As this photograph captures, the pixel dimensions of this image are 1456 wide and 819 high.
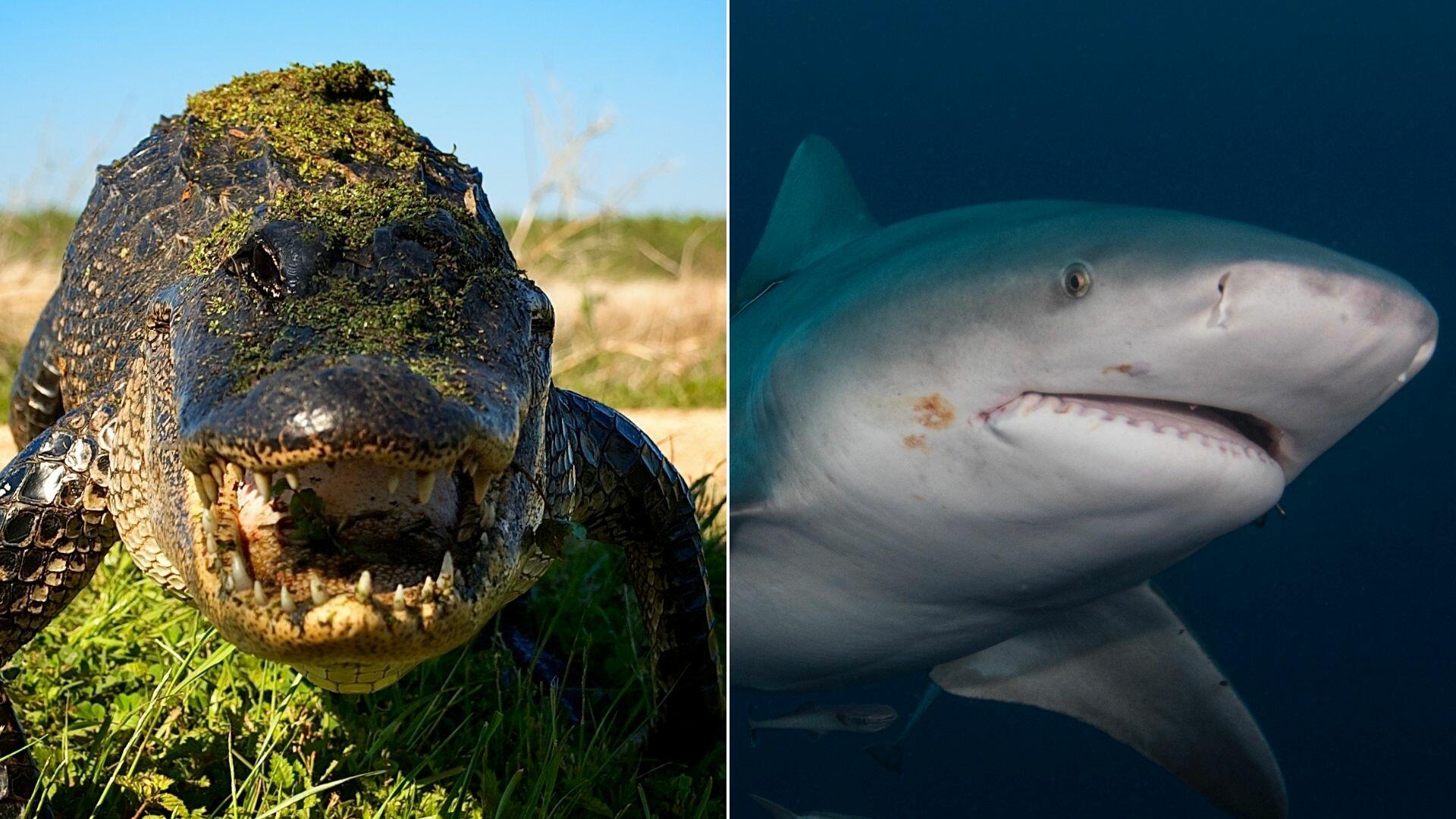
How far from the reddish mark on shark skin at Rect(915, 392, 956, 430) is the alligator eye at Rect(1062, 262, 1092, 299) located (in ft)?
1.16

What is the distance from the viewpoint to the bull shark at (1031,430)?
1849 millimetres

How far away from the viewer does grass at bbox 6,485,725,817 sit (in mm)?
2422

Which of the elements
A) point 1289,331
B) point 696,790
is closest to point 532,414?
point 696,790

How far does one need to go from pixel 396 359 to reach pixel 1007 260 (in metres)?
1.08

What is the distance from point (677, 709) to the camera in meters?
2.96

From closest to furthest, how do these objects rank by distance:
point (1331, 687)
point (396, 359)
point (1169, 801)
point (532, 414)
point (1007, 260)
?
1. point (396, 359)
2. point (1007, 260)
3. point (532, 414)
4. point (1331, 687)
5. point (1169, 801)

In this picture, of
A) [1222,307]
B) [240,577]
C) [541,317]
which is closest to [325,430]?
[240,577]

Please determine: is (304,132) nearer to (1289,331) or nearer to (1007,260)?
(1007,260)

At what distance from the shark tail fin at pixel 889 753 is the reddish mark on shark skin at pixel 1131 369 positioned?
Answer: 1.81m

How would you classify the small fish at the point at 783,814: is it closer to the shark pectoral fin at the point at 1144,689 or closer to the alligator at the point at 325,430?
the alligator at the point at 325,430

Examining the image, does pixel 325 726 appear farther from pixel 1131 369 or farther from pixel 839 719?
pixel 1131 369

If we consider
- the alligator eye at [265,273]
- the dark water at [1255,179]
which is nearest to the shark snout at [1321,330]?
the dark water at [1255,179]

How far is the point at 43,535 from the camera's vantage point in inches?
94.7

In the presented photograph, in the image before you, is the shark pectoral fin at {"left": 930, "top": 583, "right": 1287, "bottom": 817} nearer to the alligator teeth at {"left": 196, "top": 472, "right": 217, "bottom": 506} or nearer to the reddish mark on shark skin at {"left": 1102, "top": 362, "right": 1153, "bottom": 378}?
the reddish mark on shark skin at {"left": 1102, "top": 362, "right": 1153, "bottom": 378}
